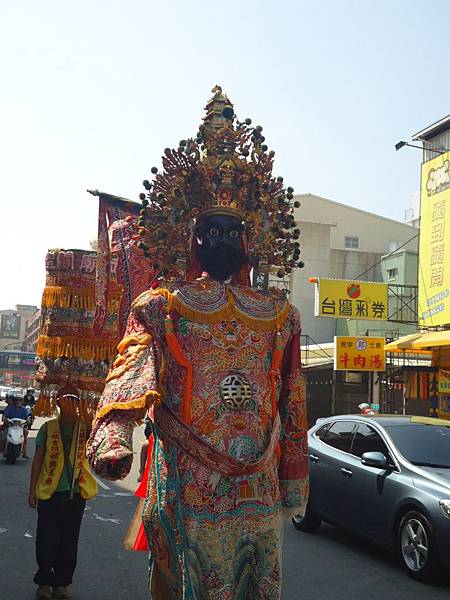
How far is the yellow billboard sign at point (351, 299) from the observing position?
2116 cm

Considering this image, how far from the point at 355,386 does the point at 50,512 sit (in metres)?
19.6

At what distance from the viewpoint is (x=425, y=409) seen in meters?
21.9

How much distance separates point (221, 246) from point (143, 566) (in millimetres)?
4212

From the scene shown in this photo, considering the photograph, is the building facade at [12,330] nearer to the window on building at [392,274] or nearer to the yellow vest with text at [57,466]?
the window on building at [392,274]

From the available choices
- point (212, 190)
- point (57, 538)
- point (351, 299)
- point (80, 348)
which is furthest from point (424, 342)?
point (212, 190)

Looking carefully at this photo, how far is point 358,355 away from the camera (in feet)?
64.1

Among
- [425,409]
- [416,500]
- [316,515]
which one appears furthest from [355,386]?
[416,500]

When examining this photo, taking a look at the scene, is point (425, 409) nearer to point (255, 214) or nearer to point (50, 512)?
point (50, 512)

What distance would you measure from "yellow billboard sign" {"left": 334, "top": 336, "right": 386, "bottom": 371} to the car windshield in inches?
457

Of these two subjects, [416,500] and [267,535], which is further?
[416,500]

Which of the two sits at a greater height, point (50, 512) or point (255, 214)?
point (255, 214)

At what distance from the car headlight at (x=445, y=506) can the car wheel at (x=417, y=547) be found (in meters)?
0.22

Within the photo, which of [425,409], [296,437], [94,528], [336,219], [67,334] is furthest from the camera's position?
[336,219]

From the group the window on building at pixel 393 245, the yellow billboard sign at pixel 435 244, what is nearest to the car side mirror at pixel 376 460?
the yellow billboard sign at pixel 435 244
